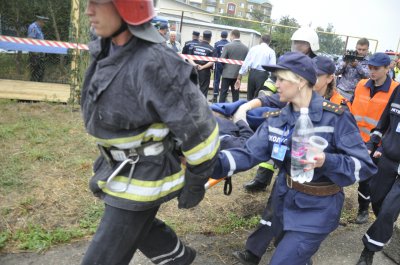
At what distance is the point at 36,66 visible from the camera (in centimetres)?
934

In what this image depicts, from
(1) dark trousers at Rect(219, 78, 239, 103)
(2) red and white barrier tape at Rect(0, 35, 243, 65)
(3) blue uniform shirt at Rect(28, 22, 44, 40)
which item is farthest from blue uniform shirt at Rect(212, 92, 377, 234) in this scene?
(3) blue uniform shirt at Rect(28, 22, 44, 40)

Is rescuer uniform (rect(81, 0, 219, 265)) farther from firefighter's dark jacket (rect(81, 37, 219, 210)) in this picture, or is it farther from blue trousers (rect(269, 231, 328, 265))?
blue trousers (rect(269, 231, 328, 265))

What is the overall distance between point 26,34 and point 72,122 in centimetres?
501

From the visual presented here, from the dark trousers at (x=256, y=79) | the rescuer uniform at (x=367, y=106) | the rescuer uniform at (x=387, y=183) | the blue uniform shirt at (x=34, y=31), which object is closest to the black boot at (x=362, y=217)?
the rescuer uniform at (x=367, y=106)

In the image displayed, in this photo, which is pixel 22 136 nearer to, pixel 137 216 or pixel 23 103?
pixel 23 103

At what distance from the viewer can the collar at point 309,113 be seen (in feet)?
7.66

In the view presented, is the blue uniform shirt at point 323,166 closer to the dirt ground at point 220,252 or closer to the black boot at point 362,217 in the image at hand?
the dirt ground at point 220,252

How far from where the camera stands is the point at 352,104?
15.0 feet

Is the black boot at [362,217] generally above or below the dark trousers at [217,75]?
below

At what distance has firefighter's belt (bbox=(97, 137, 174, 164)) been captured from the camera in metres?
1.93

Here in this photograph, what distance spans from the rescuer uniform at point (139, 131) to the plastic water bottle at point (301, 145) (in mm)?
500

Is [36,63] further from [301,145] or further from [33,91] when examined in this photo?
[301,145]

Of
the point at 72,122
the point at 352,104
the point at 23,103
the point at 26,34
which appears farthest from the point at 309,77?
the point at 26,34

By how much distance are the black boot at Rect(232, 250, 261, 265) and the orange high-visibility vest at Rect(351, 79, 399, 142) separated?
2.11 m
